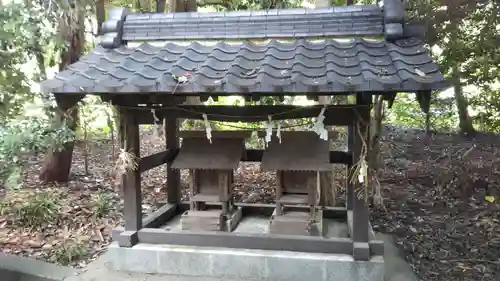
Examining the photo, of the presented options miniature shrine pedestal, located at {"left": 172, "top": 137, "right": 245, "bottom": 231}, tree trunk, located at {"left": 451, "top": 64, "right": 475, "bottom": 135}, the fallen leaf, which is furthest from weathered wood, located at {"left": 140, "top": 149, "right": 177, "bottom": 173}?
tree trunk, located at {"left": 451, "top": 64, "right": 475, "bottom": 135}

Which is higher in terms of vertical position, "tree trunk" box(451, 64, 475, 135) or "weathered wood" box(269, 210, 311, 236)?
"tree trunk" box(451, 64, 475, 135)

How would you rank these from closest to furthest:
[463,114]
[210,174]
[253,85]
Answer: [253,85] → [210,174] → [463,114]

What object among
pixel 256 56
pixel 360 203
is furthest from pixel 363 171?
pixel 256 56

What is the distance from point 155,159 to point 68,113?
222cm

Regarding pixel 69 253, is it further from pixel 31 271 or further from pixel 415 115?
pixel 415 115

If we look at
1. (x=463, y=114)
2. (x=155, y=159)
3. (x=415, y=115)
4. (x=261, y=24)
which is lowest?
(x=155, y=159)

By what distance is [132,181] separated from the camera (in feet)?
13.2

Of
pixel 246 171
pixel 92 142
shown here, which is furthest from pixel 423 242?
pixel 92 142

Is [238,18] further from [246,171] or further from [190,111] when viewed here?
[246,171]

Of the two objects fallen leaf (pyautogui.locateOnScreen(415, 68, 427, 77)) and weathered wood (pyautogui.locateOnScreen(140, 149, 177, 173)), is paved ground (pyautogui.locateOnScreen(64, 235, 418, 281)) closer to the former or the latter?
weathered wood (pyautogui.locateOnScreen(140, 149, 177, 173))

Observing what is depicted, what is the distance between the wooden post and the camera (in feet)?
13.0

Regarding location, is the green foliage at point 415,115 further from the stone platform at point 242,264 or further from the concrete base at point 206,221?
the concrete base at point 206,221

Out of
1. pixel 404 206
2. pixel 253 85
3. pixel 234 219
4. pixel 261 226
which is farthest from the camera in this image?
pixel 404 206

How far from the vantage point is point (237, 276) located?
391cm
